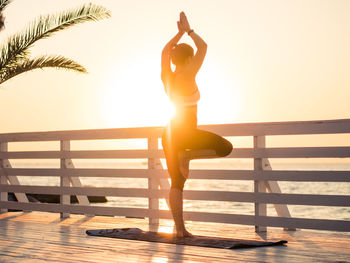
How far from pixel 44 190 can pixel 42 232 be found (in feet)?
6.85

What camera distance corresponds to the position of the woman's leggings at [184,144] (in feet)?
18.4

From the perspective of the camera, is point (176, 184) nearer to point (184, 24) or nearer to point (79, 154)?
point (184, 24)

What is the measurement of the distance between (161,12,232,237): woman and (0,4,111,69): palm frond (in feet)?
18.9

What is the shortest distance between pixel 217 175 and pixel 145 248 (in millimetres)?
1685

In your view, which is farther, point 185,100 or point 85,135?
point 85,135

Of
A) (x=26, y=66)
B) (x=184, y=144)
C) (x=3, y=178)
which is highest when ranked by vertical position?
(x=26, y=66)

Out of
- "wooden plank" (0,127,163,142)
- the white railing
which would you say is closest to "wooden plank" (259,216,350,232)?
the white railing

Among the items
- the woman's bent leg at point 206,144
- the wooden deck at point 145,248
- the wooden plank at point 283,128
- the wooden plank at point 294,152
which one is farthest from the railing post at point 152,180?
the woman's bent leg at point 206,144

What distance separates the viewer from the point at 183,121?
5652mm

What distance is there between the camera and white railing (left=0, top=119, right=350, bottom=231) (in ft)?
19.7

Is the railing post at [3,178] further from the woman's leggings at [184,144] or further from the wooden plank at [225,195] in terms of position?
the woman's leggings at [184,144]

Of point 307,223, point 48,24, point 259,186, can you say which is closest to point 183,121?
point 259,186

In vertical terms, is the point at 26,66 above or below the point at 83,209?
above

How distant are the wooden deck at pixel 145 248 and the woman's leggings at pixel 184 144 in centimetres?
70
